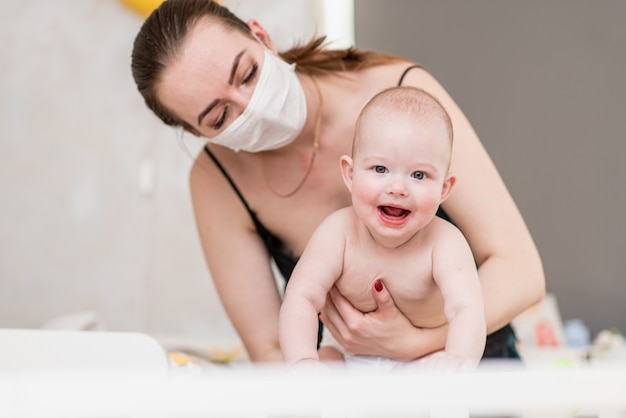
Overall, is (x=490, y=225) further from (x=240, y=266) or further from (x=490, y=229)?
(x=240, y=266)

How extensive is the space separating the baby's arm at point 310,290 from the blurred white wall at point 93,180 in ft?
7.99

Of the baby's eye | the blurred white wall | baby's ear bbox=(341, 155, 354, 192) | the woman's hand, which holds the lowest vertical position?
the blurred white wall

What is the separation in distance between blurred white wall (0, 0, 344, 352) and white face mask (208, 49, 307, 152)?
2134 mm

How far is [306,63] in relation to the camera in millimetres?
1615

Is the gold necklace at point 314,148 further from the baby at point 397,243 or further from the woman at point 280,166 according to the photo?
the baby at point 397,243

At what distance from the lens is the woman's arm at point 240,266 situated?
165cm

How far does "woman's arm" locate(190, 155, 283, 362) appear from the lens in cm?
→ 165

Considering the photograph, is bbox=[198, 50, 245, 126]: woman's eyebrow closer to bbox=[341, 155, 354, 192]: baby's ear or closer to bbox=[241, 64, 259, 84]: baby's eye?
bbox=[241, 64, 259, 84]: baby's eye

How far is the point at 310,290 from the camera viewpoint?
3.78 feet

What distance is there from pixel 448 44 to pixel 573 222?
939mm

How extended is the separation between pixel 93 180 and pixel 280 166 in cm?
218

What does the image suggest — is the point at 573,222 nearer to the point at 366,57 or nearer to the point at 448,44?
the point at 448,44

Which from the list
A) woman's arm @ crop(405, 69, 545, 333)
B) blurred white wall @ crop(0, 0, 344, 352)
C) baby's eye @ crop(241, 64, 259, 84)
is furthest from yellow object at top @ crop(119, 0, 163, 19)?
woman's arm @ crop(405, 69, 545, 333)

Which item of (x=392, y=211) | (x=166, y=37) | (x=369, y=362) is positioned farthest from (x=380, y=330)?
(x=166, y=37)
